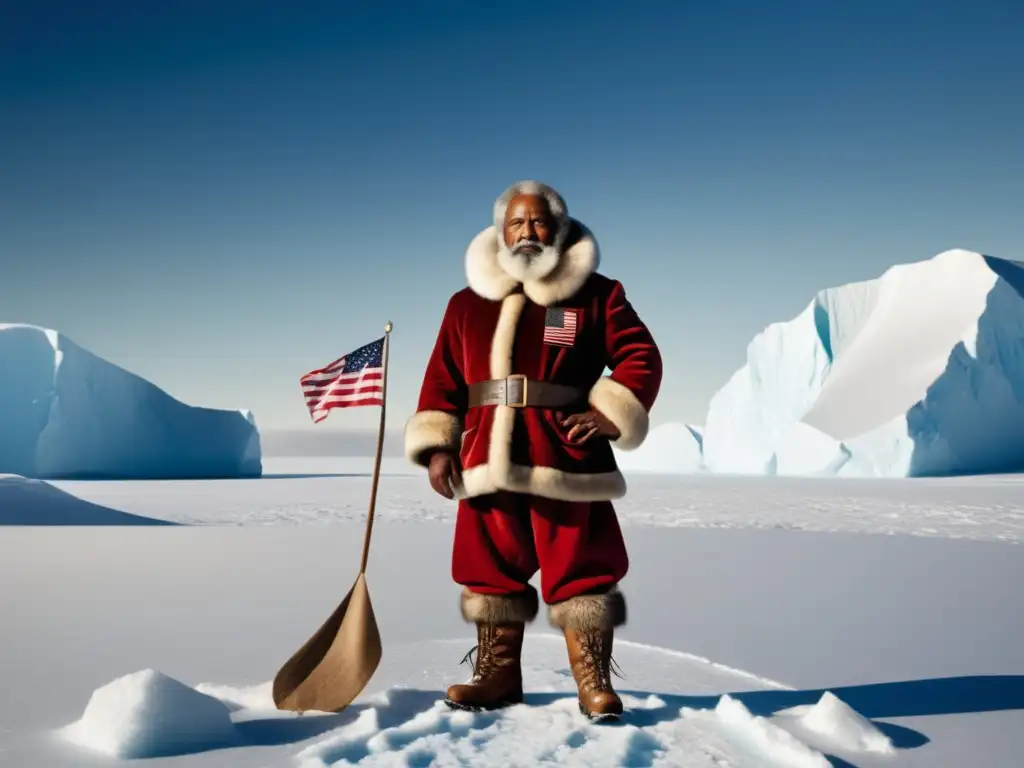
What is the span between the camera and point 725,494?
Answer: 50.4 feet

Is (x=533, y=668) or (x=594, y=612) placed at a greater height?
(x=594, y=612)

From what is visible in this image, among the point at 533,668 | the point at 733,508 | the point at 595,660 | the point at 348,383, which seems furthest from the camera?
the point at 733,508

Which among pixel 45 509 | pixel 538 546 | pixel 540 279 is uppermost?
pixel 540 279

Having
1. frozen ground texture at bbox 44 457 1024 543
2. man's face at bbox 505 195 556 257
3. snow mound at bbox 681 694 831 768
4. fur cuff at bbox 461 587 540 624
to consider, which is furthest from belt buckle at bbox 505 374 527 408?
frozen ground texture at bbox 44 457 1024 543

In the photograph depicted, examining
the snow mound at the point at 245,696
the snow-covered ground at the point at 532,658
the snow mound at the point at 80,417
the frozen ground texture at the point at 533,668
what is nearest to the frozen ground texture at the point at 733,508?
the snow-covered ground at the point at 532,658

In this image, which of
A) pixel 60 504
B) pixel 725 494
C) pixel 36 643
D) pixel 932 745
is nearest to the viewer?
pixel 932 745

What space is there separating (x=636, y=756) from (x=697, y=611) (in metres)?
2.10

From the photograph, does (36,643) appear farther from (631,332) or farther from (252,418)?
(252,418)

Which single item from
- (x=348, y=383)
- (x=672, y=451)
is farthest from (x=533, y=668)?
(x=672, y=451)

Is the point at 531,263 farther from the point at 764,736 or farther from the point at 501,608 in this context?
the point at 764,736

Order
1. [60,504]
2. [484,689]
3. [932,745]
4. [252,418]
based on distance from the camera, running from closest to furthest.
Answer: [932,745] → [484,689] → [60,504] → [252,418]

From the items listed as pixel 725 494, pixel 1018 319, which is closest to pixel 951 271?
pixel 1018 319

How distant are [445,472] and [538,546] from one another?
34 cm

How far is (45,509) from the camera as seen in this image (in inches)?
347
